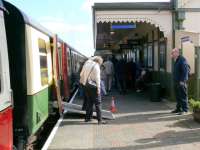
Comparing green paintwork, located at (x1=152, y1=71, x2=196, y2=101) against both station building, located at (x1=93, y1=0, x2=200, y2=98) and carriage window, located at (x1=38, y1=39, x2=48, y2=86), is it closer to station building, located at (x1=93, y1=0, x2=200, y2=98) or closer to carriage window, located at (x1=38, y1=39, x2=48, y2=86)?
station building, located at (x1=93, y1=0, x2=200, y2=98)

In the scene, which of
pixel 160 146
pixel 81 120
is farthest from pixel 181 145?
pixel 81 120

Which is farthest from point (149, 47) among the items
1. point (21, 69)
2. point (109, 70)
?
point (21, 69)

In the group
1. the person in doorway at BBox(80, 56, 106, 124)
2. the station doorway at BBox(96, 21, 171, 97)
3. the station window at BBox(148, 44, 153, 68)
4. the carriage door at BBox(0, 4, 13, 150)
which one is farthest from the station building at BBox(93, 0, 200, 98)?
the carriage door at BBox(0, 4, 13, 150)

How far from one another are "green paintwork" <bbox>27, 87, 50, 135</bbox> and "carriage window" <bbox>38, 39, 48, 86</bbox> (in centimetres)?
27

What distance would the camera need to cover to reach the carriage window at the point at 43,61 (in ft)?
32.3

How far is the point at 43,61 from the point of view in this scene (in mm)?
10336

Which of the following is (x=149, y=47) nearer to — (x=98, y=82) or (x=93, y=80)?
(x=93, y=80)

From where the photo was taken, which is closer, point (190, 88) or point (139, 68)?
point (190, 88)


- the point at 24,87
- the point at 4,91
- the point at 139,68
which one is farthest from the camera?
the point at 139,68

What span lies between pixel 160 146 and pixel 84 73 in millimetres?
3932

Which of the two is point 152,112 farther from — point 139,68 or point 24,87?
point 139,68

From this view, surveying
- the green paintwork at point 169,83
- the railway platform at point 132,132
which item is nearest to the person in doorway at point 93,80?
the railway platform at point 132,132

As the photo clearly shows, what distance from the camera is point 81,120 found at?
1355cm

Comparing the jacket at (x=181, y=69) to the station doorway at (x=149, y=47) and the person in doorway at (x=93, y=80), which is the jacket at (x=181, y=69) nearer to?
the person in doorway at (x=93, y=80)
